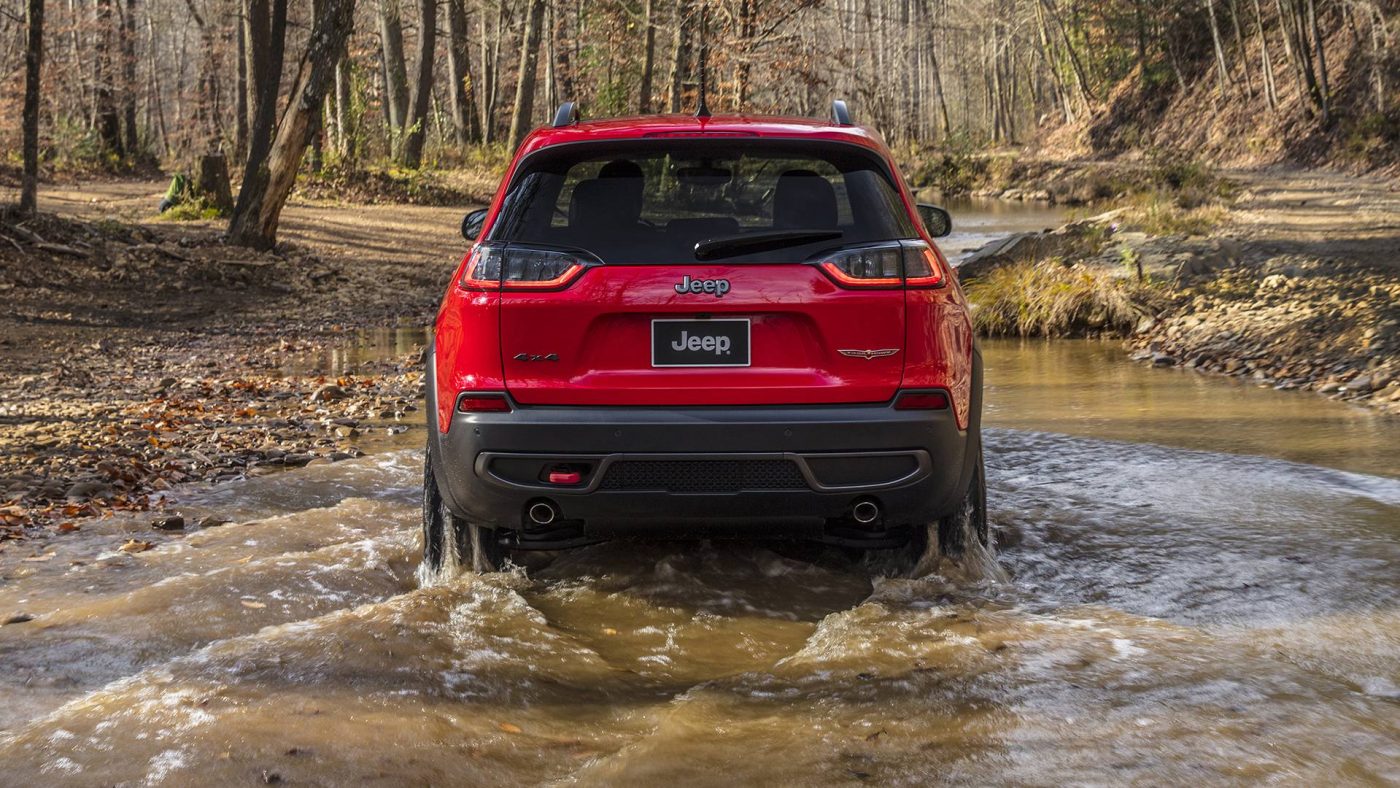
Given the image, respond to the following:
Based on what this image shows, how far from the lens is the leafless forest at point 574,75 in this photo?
Result: 2134 centimetres

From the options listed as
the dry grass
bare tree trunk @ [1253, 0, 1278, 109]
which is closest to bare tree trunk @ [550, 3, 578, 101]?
bare tree trunk @ [1253, 0, 1278, 109]

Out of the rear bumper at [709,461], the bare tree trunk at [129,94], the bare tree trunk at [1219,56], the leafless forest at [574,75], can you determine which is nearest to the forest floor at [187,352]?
the leafless forest at [574,75]

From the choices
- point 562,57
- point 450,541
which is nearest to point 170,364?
point 450,541

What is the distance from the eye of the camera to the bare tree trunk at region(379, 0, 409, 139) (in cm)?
3144

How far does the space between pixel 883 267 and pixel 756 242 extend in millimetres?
436

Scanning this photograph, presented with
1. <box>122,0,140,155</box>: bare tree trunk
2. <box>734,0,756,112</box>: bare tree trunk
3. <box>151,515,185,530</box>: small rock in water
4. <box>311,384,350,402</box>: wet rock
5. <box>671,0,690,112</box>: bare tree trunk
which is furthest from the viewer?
Result: <box>122,0,140,155</box>: bare tree trunk

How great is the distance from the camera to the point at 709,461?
14.2 feet

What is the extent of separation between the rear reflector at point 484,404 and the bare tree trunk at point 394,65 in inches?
1091

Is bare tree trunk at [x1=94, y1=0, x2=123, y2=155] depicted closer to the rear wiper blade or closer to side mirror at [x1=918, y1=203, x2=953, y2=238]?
side mirror at [x1=918, y1=203, x2=953, y2=238]

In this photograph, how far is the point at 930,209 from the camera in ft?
19.2

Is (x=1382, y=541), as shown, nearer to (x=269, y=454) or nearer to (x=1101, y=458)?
(x=1101, y=458)

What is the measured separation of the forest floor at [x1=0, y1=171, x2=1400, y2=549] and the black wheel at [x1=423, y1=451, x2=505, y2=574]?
170 centimetres

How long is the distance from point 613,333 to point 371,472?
346 centimetres

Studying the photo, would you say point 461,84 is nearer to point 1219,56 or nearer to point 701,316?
point 1219,56
